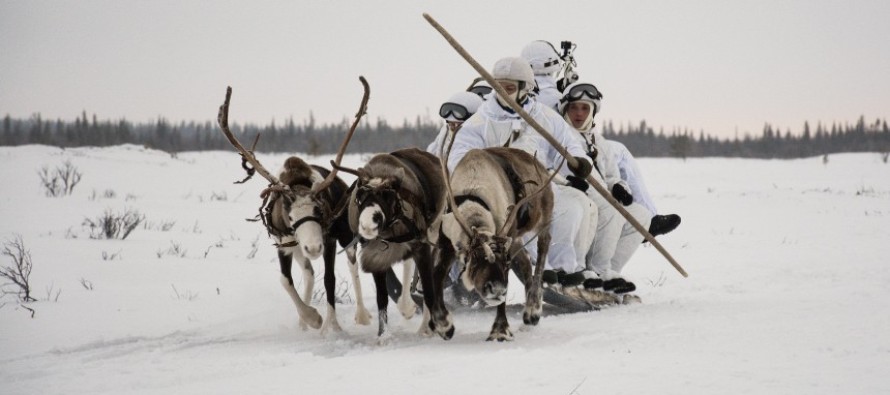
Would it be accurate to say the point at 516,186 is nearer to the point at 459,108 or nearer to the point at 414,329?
the point at 414,329

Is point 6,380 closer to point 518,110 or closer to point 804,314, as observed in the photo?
point 518,110

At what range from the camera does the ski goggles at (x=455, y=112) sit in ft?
26.1

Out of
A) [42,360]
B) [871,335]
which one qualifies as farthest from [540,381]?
[42,360]

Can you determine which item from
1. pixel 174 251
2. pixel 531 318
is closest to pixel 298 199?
pixel 531 318

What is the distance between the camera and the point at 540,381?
4.14 m

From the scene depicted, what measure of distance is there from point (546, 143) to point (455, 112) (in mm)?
1005

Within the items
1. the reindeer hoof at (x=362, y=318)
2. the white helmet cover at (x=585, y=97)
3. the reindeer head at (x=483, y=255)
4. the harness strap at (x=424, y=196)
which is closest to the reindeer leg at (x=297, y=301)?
the reindeer hoof at (x=362, y=318)

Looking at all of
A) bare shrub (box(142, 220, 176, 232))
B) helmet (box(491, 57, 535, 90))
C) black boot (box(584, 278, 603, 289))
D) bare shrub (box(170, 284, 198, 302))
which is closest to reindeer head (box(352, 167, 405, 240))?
helmet (box(491, 57, 535, 90))

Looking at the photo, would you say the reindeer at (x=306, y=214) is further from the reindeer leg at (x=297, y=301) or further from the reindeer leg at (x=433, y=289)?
the reindeer leg at (x=433, y=289)

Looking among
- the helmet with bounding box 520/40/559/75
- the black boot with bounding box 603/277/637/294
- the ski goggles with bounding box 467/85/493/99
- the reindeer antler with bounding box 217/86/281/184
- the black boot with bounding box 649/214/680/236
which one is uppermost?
the helmet with bounding box 520/40/559/75

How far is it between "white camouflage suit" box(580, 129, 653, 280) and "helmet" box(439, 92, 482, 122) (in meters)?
1.17

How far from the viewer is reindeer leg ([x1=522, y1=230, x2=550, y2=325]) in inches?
252

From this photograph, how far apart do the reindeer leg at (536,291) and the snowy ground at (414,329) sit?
156mm

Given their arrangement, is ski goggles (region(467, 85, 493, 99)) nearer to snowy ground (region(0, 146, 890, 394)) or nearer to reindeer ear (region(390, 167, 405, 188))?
snowy ground (region(0, 146, 890, 394))
